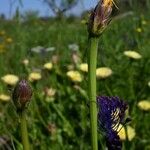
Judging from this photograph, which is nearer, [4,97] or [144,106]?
[144,106]

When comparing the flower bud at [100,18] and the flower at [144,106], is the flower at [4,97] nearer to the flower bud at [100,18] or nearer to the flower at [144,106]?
the flower at [144,106]

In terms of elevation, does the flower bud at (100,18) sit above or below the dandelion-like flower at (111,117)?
above

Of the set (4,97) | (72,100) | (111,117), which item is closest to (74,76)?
(72,100)

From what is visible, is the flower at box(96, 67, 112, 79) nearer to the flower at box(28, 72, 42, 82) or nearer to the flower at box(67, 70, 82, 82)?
the flower at box(67, 70, 82, 82)

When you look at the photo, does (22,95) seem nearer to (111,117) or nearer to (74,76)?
(111,117)

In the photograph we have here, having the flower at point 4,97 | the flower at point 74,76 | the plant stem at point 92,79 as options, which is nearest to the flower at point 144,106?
the flower at point 74,76

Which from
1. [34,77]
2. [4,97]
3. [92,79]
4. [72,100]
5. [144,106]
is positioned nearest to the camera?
[92,79]
